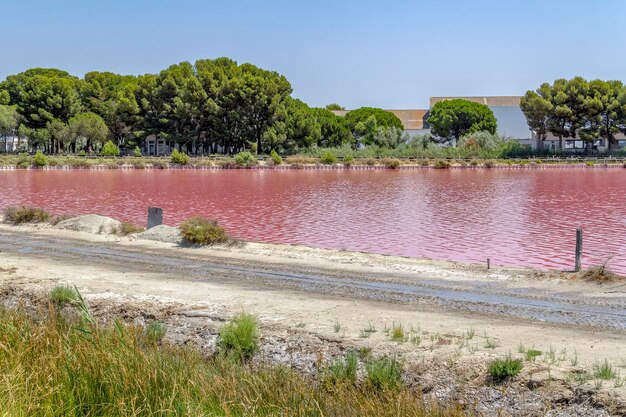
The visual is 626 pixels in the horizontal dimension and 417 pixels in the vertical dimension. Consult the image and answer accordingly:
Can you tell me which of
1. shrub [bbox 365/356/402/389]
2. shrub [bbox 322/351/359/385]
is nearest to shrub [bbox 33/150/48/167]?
shrub [bbox 322/351/359/385]

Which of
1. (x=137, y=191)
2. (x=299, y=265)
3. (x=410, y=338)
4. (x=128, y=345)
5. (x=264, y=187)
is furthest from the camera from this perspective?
(x=264, y=187)

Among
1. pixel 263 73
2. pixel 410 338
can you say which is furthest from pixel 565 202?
pixel 263 73

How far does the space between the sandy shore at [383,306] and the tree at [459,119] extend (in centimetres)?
9762

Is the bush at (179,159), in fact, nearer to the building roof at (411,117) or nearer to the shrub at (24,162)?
the shrub at (24,162)

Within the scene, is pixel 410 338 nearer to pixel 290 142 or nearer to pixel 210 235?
pixel 210 235

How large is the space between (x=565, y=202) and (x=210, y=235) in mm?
25994

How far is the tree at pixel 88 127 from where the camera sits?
99.6 metres

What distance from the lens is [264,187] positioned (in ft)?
173

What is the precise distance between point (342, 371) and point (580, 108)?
100307mm

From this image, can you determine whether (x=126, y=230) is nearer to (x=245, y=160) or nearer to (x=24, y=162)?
(x=245, y=160)

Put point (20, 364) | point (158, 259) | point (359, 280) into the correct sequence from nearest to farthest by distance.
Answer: point (20, 364) → point (359, 280) → point (158, 259)

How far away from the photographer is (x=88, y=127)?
9975 centimetres

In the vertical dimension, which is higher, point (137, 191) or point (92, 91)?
point (92, 91)

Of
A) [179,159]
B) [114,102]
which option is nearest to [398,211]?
[179,159]
